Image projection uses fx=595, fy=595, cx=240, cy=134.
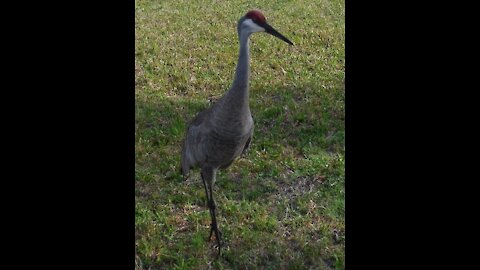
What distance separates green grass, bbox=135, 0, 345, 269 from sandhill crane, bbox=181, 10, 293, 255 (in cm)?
38

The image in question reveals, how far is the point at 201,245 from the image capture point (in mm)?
4246

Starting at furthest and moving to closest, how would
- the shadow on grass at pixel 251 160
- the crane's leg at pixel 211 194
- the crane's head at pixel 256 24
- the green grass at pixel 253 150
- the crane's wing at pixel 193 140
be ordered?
the shadow on grass at pixel 251 160 → the green grass at pixel 253 150 → the crane's leg at pixel 211 194 → the crane's wing at pixel 193 140 → the crane's head at pixel 256 24

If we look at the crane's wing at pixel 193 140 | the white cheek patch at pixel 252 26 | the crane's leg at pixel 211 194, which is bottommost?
the crane's leg at pixel 211 194

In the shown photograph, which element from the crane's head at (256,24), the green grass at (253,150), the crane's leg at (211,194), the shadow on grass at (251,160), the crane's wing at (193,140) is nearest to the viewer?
the crane's head at (256,24)

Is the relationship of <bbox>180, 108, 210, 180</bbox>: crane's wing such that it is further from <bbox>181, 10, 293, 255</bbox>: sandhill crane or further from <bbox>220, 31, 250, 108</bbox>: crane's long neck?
<bbox>220, 31, 250, 108</bbox>: crane's long neck

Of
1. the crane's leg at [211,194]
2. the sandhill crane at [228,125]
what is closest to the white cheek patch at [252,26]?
Result: the sandhill crane at [228,125]

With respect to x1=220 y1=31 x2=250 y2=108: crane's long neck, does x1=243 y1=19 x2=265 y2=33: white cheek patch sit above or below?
above

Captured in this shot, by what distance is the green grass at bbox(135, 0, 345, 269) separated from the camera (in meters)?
4.24

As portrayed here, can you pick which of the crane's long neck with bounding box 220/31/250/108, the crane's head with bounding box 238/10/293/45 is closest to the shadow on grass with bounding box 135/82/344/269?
the crane's long neck with bounding box 220/31/250/108

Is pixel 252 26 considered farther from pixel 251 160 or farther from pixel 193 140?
pixel 251 160

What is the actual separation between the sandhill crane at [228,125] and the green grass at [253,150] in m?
0.38

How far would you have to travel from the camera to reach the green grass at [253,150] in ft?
13.9

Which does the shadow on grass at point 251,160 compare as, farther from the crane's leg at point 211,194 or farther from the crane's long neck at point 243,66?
the crane's long neck at point 243,66

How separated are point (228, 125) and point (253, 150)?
1.88 metres
